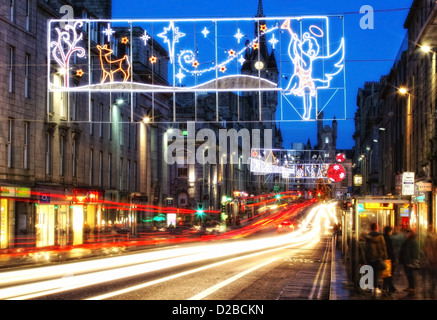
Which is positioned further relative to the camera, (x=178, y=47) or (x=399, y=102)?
(x=399, y=102)

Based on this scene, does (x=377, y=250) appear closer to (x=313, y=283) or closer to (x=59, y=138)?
(x=313, y=283)

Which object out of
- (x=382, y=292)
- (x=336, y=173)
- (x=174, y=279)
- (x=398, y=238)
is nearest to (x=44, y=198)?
(x=336, y=173)

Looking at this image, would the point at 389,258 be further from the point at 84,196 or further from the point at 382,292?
the point at 84,196

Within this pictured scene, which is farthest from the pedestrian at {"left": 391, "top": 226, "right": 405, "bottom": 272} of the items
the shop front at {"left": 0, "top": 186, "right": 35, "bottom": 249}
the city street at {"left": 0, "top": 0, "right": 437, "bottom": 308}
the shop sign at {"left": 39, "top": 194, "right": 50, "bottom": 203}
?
the shop sign at {"left": 39, "top": 194, "right": 50, "bottom": 203}

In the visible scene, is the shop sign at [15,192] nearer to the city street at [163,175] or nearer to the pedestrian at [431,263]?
the city street at [163,175]

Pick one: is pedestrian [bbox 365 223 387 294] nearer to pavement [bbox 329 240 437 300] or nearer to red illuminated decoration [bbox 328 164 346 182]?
pavement [bbox 329 240 437 300]

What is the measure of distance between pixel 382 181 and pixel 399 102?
21946 millimetres

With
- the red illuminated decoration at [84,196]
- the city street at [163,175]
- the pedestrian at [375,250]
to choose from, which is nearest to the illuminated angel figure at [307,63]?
the city street at [163,175]

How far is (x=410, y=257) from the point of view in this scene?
16156mm

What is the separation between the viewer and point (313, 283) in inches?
794

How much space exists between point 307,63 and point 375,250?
483 inches

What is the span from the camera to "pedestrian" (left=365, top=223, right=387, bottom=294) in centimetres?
1528

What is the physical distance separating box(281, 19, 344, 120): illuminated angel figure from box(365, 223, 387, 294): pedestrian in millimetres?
10901
